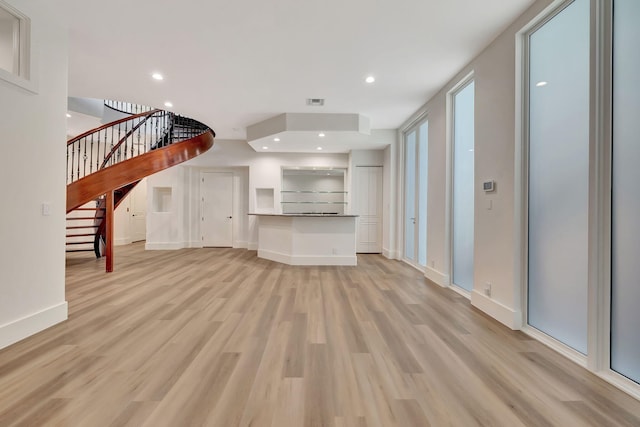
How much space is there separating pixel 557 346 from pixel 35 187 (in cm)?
478

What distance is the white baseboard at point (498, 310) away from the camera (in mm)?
2650

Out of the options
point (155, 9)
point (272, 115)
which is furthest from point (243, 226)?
point (155, 9)

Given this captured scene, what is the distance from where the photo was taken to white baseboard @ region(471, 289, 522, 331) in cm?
265

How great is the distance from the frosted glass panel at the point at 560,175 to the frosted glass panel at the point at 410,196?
10.5 ft

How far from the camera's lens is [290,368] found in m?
1.95

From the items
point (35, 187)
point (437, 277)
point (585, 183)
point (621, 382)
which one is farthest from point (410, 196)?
point (35, 187)

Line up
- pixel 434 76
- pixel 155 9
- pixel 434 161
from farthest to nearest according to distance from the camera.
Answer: pixel 434 161
pixel 434 76
pixel 155 9

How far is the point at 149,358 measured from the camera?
2.07 m

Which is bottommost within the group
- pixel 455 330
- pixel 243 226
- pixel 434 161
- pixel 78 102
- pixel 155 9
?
pixel 455 330

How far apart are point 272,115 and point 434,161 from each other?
322cm

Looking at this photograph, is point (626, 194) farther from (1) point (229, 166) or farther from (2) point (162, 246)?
(2) point (162, 246)

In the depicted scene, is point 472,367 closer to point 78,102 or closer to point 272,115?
point 272,115

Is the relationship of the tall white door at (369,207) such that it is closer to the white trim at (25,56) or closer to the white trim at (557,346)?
the white trim at (557,346)

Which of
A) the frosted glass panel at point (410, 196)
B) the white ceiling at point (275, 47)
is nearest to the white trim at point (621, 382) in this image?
the white ceiling at point (275, 47)
